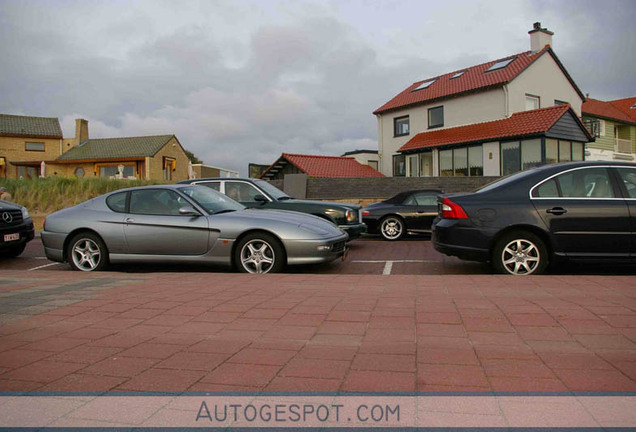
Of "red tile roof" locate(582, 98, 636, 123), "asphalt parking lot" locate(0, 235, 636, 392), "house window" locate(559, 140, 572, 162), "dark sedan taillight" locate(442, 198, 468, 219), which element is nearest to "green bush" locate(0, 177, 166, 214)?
"asphalt parking lot" locate(0, 235, 636, 392)

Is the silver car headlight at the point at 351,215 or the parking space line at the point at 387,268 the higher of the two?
the silver car headlight at the point at 351,215

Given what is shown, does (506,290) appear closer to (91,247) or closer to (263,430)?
(263,430)

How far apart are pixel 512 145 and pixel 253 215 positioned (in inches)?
825

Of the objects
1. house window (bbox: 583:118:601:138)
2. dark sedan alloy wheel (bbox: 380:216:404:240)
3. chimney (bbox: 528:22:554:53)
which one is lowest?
dark sedan alloy wheel (bbox: 380:216:404:240)

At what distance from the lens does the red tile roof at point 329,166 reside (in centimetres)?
3247

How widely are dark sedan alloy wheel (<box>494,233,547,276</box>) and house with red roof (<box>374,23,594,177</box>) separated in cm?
1879

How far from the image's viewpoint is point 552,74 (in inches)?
1155

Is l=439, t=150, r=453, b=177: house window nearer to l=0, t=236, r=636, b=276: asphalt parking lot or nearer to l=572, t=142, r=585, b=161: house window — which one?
l=572, t=142, r=585, b=161: house window

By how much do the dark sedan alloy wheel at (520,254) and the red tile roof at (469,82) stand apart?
73.9 ft

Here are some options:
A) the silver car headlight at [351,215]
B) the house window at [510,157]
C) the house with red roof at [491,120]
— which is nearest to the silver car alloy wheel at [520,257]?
the silver car headlight at [351,215]

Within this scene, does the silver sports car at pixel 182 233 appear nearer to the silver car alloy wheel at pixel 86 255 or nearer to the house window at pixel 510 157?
the silver car alloy wheel at pixel 86 255

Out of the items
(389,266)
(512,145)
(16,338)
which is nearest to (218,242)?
(389,266)

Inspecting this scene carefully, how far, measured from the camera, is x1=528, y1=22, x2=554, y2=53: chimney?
29.2 meters

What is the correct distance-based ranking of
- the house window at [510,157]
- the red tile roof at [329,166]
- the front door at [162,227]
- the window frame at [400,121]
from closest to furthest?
the front door at [162,227] → the house window at [510,157] → the red tile roof at [329,166] → the window frame at [400,121]
